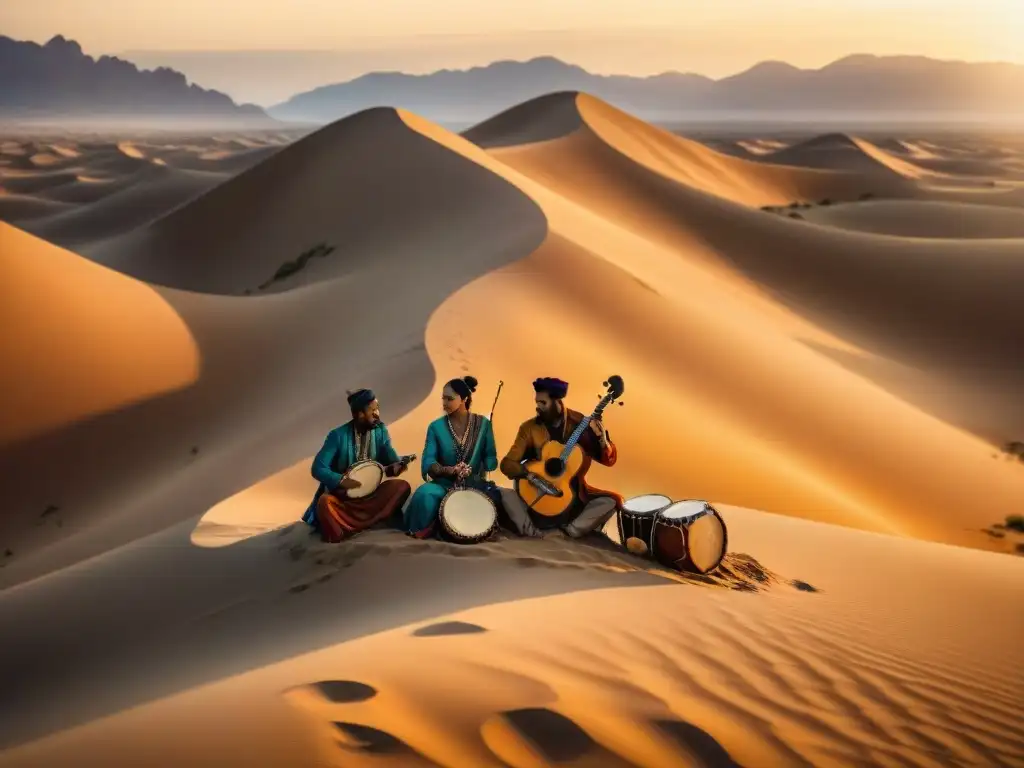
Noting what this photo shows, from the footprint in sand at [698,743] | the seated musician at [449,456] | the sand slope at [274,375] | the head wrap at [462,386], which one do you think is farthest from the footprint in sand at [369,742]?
the sand slope at [274,375]

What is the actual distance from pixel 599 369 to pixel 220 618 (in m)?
9.17

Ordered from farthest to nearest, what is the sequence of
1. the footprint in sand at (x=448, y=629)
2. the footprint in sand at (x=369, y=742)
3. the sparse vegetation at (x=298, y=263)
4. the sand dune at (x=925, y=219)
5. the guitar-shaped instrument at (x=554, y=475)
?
the sand dune at (x=925, y=219) → the sparse vegetation at (x=298, y=263) → the guitar-shaped instrument at (x=554, y=475) → the footprint in sand at (x=448, y=629) → the footprint in sand at (x=369, y=742)

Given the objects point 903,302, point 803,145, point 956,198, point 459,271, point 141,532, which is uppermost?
point 803,145

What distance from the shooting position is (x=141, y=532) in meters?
11.2

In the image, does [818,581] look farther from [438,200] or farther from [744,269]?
[744,269]

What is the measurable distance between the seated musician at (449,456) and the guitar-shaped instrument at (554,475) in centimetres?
31

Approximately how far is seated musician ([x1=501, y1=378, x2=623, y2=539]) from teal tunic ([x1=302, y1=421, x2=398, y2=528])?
0.96 metres

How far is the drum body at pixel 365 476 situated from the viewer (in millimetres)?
7141

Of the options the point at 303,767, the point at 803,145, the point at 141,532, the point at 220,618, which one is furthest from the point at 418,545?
the point at 803,145

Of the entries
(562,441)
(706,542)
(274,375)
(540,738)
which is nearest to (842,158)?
(274,375)

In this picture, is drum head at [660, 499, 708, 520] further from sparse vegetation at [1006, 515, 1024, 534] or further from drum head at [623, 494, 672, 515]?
sparse vegetation at [1006, 515, 1024, 534]

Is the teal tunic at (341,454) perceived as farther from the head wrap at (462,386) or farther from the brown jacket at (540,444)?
the brown jacket at (540,444)

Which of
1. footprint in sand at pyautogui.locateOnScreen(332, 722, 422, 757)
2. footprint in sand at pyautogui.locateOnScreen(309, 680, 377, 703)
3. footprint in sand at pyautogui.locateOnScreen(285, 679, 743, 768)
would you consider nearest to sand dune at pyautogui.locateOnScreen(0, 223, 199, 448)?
footprint in sand at pyautogui.locateOnScreen(309, 680, 377, 703)

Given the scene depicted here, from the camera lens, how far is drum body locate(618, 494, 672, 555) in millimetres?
7094
